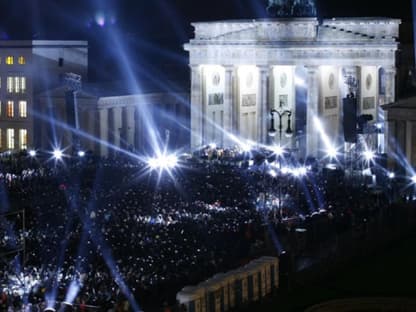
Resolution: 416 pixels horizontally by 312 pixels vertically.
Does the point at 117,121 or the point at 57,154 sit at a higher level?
the point at 117,121

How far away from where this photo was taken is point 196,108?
247ft

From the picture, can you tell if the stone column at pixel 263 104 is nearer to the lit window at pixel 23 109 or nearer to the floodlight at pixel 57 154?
the floodlight at pixel 57 154

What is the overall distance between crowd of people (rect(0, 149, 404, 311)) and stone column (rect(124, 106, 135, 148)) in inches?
734

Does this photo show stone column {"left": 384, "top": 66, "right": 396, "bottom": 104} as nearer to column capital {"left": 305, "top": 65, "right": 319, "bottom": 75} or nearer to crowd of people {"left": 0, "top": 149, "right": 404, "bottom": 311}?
column capital {"left": 305, "top": 65, "right": 319, "bottom": 75}

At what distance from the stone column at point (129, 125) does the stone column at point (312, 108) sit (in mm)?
16733

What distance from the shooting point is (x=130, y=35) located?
106 metres

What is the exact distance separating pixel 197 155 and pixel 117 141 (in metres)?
11.1

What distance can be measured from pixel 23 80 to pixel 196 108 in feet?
59.4

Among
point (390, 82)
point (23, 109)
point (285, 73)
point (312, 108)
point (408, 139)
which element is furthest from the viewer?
point (23, 109)

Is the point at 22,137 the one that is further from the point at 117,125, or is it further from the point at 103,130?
the point at 103,130

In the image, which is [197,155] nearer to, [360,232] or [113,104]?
[113,104]

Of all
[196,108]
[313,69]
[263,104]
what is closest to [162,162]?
[196,108]

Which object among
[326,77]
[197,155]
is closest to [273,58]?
[326,77]

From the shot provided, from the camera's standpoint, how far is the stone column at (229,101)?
74000 millimetres
